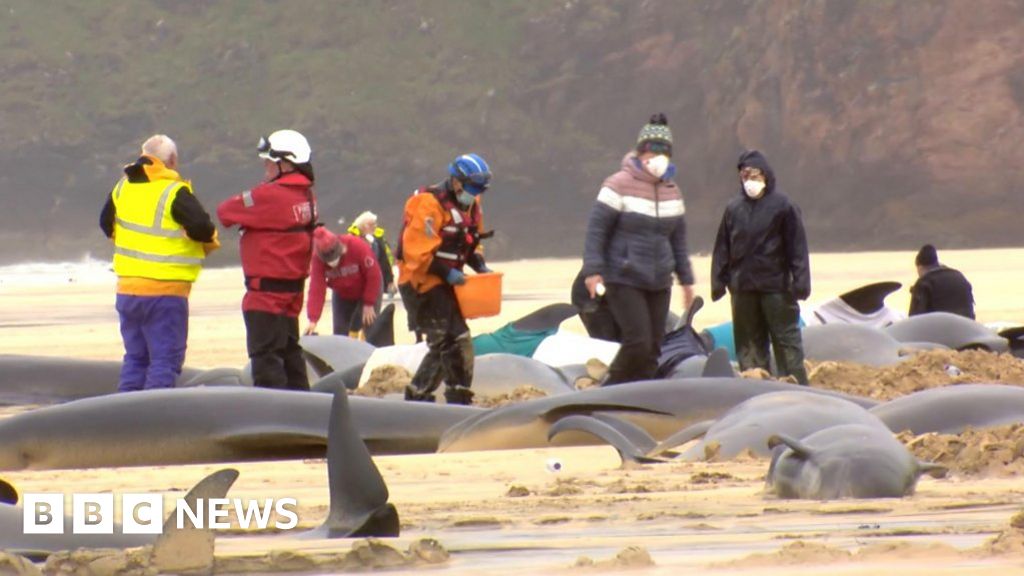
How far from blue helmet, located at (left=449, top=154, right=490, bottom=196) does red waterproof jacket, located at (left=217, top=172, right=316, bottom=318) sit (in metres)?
0.79

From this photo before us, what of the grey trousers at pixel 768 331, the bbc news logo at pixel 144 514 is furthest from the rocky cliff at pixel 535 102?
the bbc news logo at pixel 144 514

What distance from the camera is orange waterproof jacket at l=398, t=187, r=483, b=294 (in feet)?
33.6

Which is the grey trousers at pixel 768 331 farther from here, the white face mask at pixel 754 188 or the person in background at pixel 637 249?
the person in background at pixel 637 249

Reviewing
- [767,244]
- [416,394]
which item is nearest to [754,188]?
[767,244]

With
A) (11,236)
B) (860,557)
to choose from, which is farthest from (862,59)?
(860,557)

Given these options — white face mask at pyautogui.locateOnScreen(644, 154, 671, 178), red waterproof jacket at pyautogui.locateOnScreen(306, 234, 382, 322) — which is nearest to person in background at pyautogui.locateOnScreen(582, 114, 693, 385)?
white face mask at pyautogui.locateOnScreen(644, 154, 671, 178)

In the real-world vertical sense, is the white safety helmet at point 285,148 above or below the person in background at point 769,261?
above

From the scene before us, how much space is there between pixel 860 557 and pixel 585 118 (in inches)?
3047

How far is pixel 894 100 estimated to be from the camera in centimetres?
6719

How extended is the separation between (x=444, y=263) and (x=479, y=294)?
275mm

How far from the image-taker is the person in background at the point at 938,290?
49.8ft

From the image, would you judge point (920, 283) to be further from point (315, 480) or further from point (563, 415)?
point (315, 480)

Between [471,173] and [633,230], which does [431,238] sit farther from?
[633,230]

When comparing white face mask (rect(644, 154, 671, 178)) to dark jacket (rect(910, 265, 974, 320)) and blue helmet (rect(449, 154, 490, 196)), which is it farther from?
dark jacket (rect(910, 265, 974, 320))
